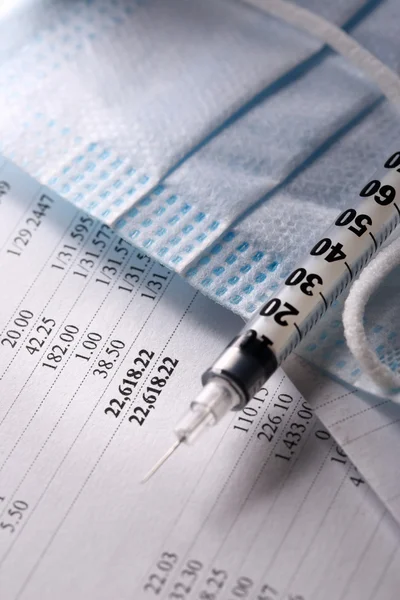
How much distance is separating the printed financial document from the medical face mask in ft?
0.10

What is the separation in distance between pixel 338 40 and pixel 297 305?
20cm

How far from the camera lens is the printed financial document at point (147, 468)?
1.07 feet

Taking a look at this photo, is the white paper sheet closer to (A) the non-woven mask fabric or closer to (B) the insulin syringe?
(B) the insulin syringe

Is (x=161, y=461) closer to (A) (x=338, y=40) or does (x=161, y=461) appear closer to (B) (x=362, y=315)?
(B) (x=362, y=315)

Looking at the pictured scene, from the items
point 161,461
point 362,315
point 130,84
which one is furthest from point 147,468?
point 130,84

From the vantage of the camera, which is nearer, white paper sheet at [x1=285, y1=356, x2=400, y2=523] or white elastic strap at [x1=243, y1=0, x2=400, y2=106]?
white paper sheet at [x1=285, y1=356, x2=400, y2=523]

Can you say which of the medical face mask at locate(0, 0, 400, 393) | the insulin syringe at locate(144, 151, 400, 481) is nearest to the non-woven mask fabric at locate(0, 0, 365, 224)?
the medical face mask at locate(0, 0, 400, 393)

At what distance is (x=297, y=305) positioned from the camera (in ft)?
1.17

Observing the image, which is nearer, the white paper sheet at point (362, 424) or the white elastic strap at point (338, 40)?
the white paper sheet at point (362, 424)

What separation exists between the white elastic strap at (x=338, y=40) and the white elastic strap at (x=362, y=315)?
0.37 ft

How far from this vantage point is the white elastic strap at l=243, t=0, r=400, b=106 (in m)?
0.44

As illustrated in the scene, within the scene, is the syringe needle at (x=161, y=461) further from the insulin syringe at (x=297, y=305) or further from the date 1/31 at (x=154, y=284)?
the date 1/31 at (x=154, y=284)

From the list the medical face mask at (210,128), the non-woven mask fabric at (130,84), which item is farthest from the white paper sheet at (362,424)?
the non-woven mask fabric at (130,84)

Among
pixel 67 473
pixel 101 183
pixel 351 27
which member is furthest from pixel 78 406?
pixel 351 27
